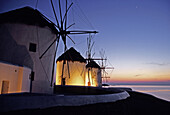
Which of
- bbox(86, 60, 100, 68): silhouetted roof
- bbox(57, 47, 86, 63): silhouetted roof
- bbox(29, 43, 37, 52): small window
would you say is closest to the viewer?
bbox(29, 43, 37, 52): small window

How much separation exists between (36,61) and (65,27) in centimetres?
455

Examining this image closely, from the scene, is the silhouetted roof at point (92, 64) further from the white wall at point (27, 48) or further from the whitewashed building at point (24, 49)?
the whitewashed building at point (24, 49)

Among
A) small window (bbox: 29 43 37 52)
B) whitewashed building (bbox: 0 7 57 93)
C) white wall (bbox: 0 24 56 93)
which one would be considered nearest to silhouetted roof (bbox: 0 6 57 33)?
whitewashed building (bbox: 0 7 57 93)

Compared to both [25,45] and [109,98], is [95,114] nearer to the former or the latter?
[109,98]

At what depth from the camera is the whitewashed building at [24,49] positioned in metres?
10.1

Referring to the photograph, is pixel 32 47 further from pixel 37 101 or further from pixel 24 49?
pixel 37 101

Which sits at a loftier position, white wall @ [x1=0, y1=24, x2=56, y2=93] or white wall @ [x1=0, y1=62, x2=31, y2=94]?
white wall @ [x1=0, y1=24, x2=56, y2=93]

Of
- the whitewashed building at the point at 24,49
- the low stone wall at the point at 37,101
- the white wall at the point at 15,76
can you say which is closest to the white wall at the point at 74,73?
the whitewashed building at the point at 24,49

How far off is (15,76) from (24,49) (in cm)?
290

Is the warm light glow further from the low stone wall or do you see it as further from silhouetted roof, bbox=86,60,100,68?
the low stone wall

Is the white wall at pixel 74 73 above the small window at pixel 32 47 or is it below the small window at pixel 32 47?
below

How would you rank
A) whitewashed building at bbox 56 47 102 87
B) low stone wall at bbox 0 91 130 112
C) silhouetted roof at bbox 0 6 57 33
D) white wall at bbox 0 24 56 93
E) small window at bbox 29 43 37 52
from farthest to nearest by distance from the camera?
1. whitewashed building at bbox 56 47 102 87
2. small window at bbox 29 43 37 52
3. silhouetted roof at bbox 0 6 57 33
4. white wall at bbox 0 24 56 93
5. low stone wall at bbox 0 91 130 112

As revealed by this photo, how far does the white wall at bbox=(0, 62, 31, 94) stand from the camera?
8.95 m

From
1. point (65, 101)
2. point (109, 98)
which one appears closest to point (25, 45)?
point (65, 101)
